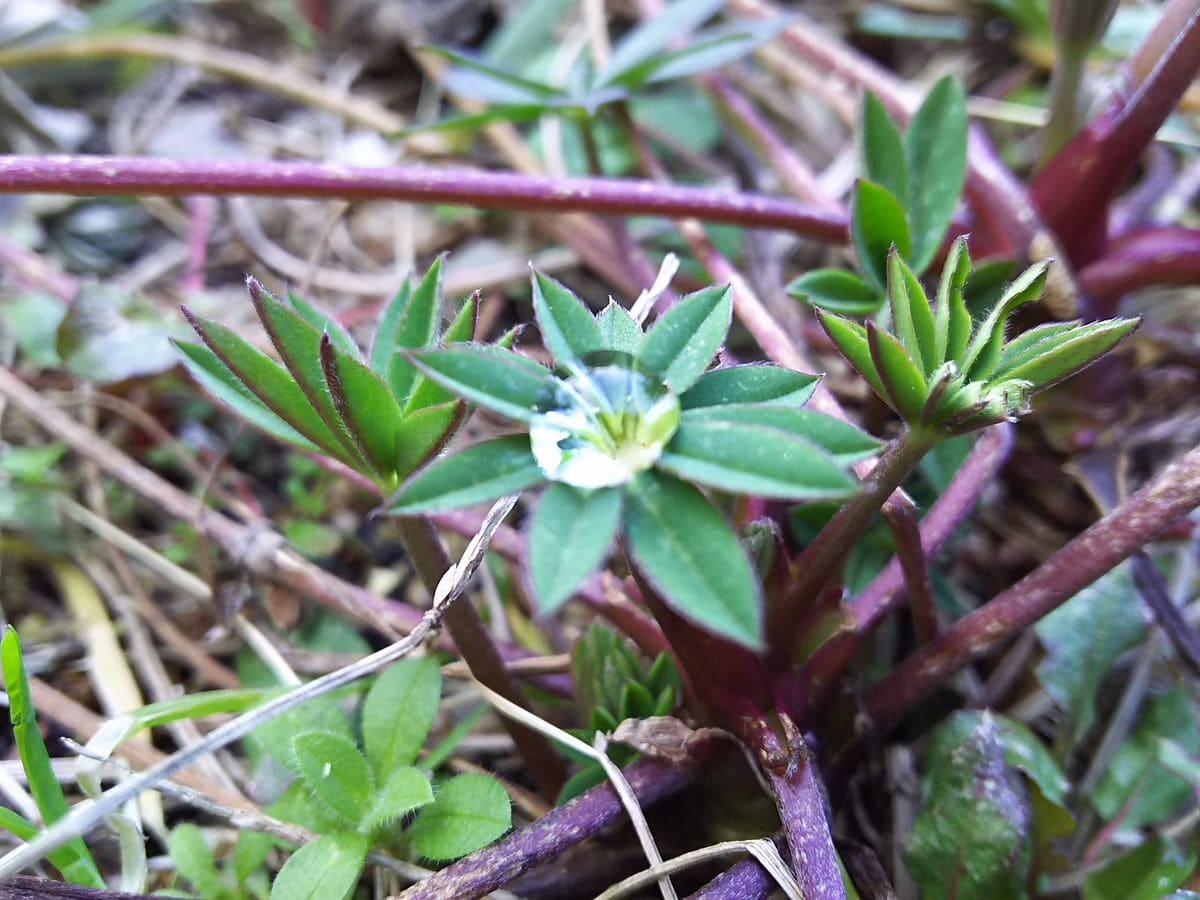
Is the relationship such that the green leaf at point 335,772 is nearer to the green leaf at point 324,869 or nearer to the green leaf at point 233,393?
the green leaf at point 324,869

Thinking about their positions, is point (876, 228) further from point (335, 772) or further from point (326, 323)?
point (335, 772)

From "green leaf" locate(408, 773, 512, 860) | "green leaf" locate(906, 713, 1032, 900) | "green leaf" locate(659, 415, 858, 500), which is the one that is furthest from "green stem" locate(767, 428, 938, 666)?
"green leaf" locate(408, 773, 512, 860)

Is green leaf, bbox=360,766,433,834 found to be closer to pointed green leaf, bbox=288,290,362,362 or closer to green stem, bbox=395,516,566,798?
green stem, bbox=395,516,566,798

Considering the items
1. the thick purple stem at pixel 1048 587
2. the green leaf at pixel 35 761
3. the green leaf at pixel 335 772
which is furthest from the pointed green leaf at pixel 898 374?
the green leaf at pixel 35 761

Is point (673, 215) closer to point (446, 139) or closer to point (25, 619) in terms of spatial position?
point (446, 139)

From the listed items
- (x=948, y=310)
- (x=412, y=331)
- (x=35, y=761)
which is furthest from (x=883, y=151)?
(x=35, y=761)
